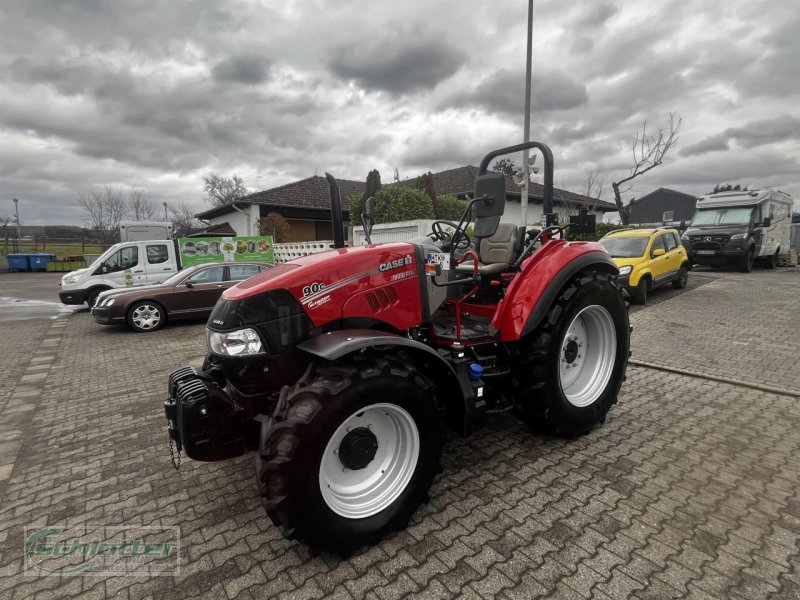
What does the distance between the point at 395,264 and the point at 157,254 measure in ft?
33.8

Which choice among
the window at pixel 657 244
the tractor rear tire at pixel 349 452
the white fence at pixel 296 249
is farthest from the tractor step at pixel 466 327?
the white fence at pixel 296 249

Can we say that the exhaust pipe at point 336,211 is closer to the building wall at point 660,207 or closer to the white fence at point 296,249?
the white fence at point 296,249

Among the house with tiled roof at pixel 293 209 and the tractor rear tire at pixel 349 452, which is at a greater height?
the house with tiled roof at pixel 293 209

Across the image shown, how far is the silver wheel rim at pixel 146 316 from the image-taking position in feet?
26.1

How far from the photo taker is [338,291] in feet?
7.48

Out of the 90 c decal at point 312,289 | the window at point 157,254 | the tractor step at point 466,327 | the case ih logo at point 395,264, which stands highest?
the window at point 157,254

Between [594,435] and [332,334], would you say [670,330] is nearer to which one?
[594,435]

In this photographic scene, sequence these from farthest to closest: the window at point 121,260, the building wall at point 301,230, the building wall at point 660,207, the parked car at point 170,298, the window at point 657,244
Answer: the building wall at point 660,207 → the building wall at point 301,230 → the window at point 121,260 → the window at point 657,244 → the parked car at point 170,298

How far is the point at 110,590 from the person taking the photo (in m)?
1.94

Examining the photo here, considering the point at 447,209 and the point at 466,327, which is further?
the point at 447,209


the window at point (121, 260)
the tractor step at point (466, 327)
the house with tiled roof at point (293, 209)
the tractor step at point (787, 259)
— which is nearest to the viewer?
the tractor step at point (466, 327)

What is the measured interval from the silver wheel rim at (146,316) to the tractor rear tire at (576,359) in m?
7.51

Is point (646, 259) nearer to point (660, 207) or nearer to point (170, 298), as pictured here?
point (170, 298)
